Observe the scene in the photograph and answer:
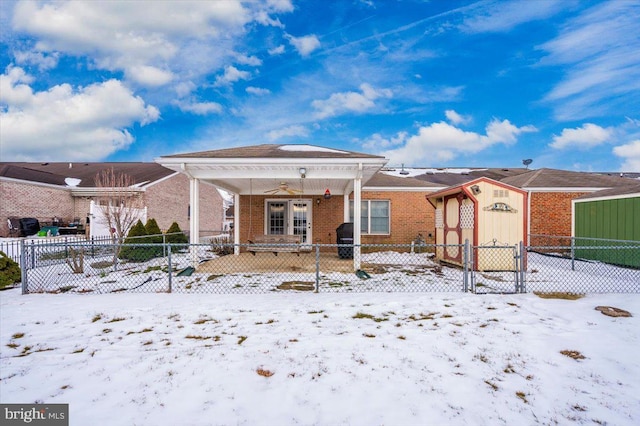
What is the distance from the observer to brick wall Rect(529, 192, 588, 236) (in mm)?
13940

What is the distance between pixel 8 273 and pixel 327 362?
8.48 metres

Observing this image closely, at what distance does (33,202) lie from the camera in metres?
17.9

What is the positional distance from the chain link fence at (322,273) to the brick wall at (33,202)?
9.51m

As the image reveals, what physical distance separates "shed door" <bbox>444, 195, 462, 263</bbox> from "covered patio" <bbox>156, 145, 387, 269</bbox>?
3.07m

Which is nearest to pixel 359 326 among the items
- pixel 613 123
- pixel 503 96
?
pixel 503 96

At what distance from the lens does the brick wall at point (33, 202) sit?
1664 cm

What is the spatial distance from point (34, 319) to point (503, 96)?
25862 mm

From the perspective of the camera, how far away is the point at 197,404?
2.70 metres

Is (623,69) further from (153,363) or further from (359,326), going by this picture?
(153,363)

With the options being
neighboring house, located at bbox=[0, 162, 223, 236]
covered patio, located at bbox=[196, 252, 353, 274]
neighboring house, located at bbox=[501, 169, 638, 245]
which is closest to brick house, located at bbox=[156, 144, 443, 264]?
covered patio, located at bbox=[196, 252, 353, 274]

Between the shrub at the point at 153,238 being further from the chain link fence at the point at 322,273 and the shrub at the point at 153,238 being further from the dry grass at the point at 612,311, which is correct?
the dry grass at the point at 612,311

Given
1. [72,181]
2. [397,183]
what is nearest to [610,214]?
[397,183]

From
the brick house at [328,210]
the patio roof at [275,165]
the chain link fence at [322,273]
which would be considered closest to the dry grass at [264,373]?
the chain link fence at [322,273]

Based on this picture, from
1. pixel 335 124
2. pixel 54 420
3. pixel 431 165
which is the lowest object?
pixel 54 420
